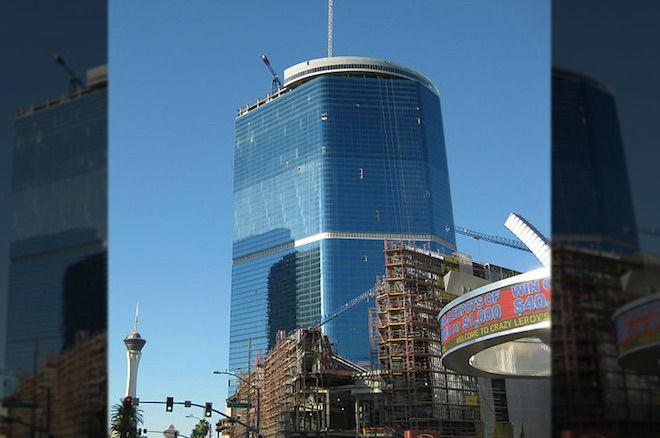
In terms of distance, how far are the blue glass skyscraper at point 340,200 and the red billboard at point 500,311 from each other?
123402 mm

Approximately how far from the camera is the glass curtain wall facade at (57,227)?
23.1 m

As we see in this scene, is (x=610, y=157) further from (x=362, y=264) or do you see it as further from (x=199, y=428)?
(x=362, y=264)

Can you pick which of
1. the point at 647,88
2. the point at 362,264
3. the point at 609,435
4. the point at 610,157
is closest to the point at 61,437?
the point at 609,435

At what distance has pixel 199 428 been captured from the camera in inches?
5689

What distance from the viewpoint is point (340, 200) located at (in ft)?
593

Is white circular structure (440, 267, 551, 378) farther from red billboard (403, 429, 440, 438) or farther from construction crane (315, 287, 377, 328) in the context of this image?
construction crane (315, 287, 377, 328)

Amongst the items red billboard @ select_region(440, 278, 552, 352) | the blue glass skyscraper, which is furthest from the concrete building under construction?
the blue glass skyscraper

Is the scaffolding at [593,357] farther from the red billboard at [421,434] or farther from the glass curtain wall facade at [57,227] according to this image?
the red billboard at [421,434]

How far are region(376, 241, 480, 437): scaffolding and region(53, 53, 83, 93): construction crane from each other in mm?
57870

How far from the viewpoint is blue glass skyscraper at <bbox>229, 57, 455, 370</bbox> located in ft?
571

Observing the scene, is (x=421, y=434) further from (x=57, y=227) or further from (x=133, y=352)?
(x=133, y=352)

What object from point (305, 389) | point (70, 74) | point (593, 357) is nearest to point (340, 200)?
point (305, 389)

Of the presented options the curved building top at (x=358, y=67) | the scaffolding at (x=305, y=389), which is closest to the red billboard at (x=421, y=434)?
the scaffolding at (x=305, y=389)

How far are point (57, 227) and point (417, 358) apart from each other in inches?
2323
